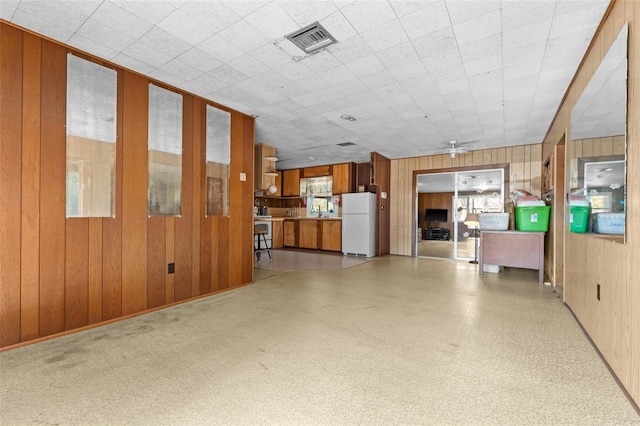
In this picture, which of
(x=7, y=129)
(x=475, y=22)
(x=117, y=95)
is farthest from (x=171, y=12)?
(x=475, y=22)

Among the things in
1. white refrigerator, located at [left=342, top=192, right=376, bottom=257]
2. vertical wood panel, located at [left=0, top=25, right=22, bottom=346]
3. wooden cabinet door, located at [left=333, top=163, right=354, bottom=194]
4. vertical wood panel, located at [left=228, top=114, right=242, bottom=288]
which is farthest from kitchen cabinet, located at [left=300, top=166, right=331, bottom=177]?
vertical wood panel, located at [left=0, top=25, right=22, bottom=346]

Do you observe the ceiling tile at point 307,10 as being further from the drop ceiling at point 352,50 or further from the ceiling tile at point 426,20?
the ceiling tile at point 426,20

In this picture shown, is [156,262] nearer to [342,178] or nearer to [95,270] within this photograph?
[95,270]

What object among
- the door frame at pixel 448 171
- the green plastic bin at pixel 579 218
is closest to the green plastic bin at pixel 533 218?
the door frame at pixel 448 171

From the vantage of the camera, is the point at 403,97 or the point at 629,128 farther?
the point at 403,97

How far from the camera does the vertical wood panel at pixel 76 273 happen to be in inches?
105

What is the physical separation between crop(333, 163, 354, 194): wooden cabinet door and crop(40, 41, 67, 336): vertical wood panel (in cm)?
657

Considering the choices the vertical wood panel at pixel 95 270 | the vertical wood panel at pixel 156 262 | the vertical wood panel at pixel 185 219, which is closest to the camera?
the vertical wood panel at pixel 95 270

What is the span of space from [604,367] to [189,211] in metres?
4.11

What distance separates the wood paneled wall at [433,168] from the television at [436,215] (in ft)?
23.9

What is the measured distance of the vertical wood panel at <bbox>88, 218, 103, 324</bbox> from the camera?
280 centimetres

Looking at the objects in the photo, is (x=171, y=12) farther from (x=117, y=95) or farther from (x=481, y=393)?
(x=481, y=393)

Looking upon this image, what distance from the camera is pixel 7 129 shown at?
7.72 feet

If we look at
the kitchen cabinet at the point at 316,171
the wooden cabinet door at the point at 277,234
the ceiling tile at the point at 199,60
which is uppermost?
the ceiling tile at the point at 199,60
